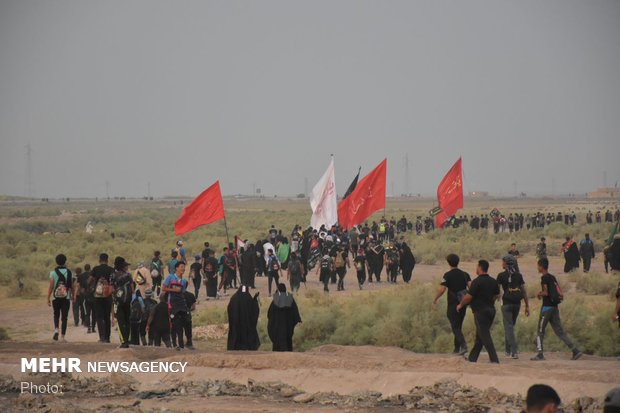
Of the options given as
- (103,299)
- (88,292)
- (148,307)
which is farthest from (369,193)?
(148,307)

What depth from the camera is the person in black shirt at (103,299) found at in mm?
16469

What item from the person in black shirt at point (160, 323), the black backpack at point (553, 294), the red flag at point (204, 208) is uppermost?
the red flag at point (204, 208)

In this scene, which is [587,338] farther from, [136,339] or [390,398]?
[136,339]

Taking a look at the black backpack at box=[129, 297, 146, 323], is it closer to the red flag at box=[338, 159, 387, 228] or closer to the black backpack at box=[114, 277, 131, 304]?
the black backpack at box=[114, 277, 131, 304]

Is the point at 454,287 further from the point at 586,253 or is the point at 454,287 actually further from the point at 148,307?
the point at 586,253

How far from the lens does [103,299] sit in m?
16.8

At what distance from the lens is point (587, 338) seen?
17.1 meters

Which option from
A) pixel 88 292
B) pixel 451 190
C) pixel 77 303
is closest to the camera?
pixel 88 292

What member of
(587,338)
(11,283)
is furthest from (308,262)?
(587,338)

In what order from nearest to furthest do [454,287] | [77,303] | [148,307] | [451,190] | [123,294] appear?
[454,287]
[123,294]
[148,307]
[77,303]
[451,190]

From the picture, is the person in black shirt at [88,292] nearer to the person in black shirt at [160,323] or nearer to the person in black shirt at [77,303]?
the person in black shirt at [77,303]

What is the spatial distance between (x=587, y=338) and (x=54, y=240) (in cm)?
4214

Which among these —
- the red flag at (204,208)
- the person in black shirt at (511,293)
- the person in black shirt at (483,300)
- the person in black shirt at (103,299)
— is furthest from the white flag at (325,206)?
the person in black shirt at (483,300)

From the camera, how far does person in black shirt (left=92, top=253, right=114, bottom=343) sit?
16469mm
